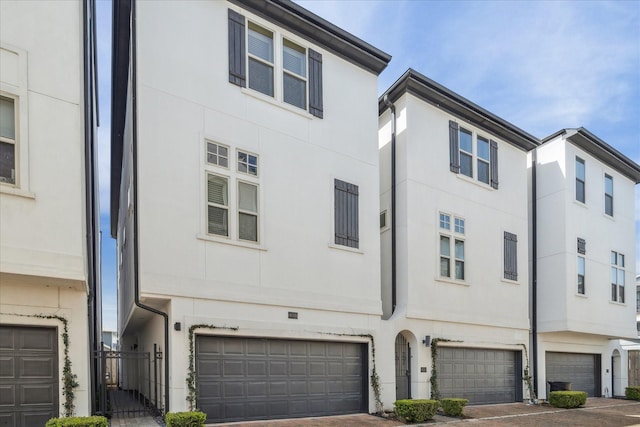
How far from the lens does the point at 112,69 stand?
1298cm

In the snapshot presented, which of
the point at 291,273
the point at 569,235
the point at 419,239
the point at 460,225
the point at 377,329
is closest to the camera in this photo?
the point at 291,273

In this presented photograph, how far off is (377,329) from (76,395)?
702 centimetres

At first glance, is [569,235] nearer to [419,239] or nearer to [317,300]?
[419,239]

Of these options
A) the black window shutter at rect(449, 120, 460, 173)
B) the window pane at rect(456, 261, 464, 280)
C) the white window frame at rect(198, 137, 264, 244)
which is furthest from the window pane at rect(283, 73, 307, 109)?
the window pane at rect(456, 261, 464, 280)

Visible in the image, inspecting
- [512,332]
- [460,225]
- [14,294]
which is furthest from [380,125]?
[14,294]

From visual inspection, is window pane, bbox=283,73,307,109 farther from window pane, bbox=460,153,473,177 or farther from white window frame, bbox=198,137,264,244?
window pane, bbox=460,153,473,177

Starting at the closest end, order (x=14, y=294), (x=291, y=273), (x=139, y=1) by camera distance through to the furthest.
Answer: (x=14, y=294) → (x=139, y=1) → (x=291, y=273)

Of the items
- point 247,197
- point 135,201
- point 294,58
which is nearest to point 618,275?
point 294,58

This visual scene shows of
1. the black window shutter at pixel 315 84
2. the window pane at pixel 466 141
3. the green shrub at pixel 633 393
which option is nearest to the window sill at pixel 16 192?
the black window shutter at pixel 315 84

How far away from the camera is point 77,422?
7379 mm

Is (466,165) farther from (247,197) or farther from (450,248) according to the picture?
(247,197)

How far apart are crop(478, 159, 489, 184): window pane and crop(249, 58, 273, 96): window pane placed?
8.11 m

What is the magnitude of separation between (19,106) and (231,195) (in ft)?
13.7

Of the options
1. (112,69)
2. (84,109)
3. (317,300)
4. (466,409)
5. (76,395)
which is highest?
(112,69)
